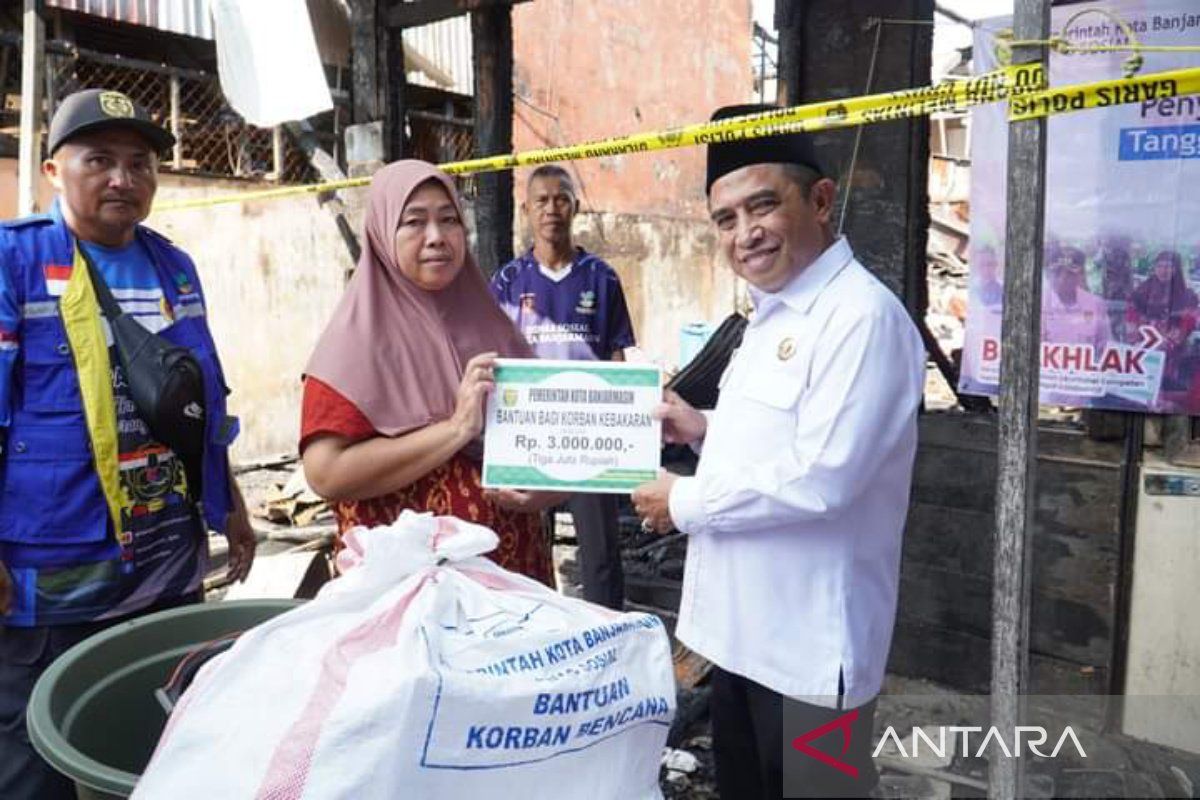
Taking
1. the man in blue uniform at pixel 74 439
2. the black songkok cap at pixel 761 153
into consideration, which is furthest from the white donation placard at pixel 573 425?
the man in blue uniform at pixel 74 439

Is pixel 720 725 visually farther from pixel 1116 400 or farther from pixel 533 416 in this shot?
pixel 1116 400

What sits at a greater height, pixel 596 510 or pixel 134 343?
pixel 134 343

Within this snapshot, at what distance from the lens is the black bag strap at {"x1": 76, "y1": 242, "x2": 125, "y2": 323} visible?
2.41 metres

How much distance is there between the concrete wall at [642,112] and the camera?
11.7 m

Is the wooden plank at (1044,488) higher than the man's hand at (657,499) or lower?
lower

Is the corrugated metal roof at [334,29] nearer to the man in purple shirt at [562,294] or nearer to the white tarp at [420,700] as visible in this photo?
the man in purple shirt at [562,294]

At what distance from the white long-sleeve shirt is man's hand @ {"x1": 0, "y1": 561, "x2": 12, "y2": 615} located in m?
1.63

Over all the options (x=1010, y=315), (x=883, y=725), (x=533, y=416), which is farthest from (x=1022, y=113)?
(x=883, y=725)

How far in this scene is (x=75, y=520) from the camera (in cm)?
235

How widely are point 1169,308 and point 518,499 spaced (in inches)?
99.1

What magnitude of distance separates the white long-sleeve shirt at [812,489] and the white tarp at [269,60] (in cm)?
396

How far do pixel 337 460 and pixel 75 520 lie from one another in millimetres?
755

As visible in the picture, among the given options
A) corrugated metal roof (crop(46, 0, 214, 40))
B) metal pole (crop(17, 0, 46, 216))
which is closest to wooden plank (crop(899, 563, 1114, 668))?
metal pole (crop(17, 0, 46, 216))

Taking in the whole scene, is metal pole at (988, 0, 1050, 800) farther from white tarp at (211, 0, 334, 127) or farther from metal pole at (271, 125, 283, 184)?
metal pole at (271, 125, 283, 184)
